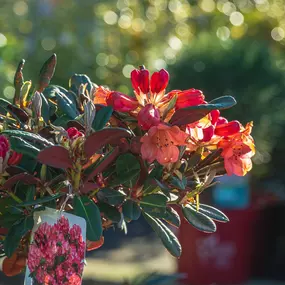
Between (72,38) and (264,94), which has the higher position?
(72,38)

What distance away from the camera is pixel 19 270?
5.25ft

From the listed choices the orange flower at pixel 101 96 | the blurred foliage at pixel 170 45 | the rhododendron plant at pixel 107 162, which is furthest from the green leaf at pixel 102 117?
the blurred foliage at pixel 170 45

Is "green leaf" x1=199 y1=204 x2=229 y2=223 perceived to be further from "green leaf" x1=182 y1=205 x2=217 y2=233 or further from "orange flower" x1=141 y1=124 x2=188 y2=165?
"orange flower" x1=141 y1=124 x2=188 y2=165

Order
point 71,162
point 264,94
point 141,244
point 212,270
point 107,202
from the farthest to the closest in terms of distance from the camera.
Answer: point 141,244, point 212,270, point 264,94, point 107,202, point 71,162

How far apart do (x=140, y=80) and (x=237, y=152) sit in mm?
228

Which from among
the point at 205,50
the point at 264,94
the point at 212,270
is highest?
the point at 205,50

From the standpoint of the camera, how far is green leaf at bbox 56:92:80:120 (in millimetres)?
1375

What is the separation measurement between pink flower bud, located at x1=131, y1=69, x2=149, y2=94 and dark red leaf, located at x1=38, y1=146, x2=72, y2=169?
8.0 inches

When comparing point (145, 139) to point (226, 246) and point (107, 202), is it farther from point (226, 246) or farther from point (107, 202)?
point (226, 246)

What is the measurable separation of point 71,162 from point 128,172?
0.38 feet

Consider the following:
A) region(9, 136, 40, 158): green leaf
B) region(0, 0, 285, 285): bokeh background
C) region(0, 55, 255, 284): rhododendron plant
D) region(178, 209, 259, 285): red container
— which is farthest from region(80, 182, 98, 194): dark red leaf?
region(178, 209, 259, 285): red container

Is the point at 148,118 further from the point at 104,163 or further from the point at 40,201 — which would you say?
the point at 40,201

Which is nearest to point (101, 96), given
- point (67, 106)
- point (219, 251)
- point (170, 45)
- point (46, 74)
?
point (67, 106)

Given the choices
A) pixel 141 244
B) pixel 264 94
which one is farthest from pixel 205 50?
pixel 141 244
